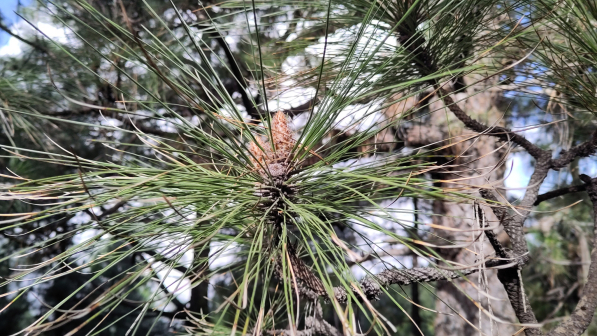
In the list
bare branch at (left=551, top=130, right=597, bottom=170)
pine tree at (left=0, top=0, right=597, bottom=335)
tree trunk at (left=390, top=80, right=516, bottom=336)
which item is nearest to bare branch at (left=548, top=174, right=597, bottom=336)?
pine tree at (left=0, top=0, right=597, bottom=335)

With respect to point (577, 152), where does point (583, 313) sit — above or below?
below

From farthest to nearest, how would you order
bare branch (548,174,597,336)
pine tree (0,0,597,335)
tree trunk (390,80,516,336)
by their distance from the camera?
tree trunk (390,80,516,336), bare branch (548,174,597,336), pine tree (0,0,597,335)

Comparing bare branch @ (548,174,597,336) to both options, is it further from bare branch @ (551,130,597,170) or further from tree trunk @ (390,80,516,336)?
tree trunk @ (390,80,516,336)

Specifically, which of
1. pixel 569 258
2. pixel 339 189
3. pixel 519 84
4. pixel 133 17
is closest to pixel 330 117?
pixel 339 189

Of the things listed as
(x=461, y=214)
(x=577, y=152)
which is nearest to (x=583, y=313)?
(x=577, y=152)

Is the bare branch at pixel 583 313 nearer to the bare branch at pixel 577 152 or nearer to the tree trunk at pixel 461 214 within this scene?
the bare branch at pixel 577 152

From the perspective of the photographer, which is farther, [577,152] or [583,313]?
[577,152]

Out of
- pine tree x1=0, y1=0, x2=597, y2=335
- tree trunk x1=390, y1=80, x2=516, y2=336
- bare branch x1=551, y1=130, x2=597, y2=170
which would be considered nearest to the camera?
pine tree x1=0, y1=0, x2=597, y2=335

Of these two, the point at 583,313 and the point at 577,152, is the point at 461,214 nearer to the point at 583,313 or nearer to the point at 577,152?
the point at 577,152

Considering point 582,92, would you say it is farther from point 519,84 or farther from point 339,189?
point 339,189

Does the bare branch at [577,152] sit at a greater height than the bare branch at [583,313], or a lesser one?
greater

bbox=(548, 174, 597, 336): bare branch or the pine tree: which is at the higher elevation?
the pine tree

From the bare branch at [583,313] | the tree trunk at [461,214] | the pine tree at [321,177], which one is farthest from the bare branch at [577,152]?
the tree trunk at [461,214]
